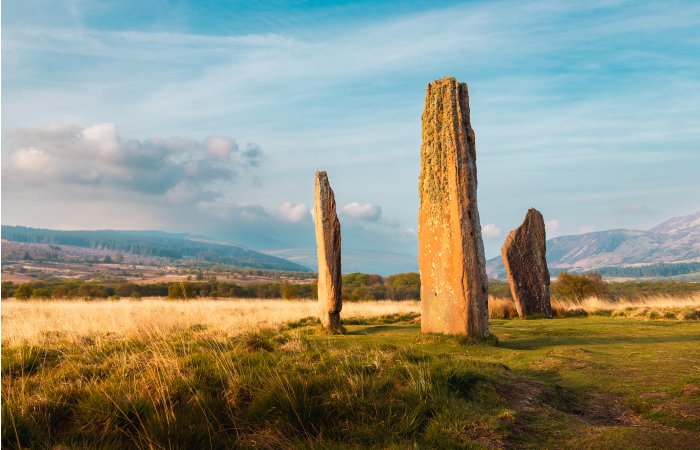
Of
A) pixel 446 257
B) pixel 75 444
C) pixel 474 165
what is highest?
pixel 474 165

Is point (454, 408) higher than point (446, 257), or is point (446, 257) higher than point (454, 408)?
point (446, 257)

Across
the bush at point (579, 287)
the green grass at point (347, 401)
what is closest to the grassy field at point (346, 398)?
the green grass at point (347, 401)

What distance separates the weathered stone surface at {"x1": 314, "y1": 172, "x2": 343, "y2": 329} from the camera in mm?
16047

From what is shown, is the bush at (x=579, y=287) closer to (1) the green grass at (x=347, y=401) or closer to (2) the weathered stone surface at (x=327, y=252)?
(2) the weathered stone surface at (x=327, y=252)

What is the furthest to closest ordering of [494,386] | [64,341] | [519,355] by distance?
[64,341] → [519,355] → [494,386]

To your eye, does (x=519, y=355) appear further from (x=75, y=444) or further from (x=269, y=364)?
(x=75, y=444)

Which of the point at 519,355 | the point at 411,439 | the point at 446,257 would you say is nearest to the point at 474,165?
the point at 446,257

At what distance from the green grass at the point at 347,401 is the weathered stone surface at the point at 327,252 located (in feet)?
18.0

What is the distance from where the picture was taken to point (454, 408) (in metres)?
6.85

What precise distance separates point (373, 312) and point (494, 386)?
1493 cm

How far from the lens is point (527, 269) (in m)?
22.1

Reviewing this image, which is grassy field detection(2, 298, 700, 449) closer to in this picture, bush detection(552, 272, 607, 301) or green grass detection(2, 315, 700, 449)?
green grass detection(2, 315, 700, 449)

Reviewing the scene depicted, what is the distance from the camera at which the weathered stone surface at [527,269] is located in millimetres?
21844

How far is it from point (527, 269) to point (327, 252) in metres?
9.70
